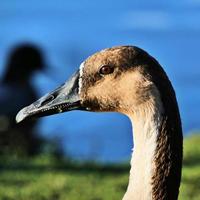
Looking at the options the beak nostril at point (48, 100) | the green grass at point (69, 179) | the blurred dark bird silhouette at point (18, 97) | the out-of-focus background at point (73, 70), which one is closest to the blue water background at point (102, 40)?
the out-of-focus background at point (73, 70)

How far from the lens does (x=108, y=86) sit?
5121mm

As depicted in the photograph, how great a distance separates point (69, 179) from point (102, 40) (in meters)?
8.21

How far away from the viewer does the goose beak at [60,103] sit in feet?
17.3

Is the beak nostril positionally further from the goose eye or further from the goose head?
the goose eye

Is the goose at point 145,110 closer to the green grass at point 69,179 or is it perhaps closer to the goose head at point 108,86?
the goose head at point 108,86

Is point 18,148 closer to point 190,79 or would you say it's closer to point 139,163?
point 190,79

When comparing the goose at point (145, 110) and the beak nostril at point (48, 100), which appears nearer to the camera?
the goose at point (145, 110)

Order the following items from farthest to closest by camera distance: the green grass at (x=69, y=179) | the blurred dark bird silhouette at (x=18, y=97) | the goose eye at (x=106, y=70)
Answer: the blurred dark bird silhouette at (x=18, y=97), the green grass at (x=69, y=179), the goose eye at (x=106, y=70)

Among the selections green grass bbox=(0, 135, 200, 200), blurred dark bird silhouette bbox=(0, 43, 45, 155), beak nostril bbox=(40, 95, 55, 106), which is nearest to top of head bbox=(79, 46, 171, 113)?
beak nostril bbox=(40, 95, 55, 106)

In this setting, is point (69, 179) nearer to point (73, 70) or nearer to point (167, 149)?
point (167, 149)

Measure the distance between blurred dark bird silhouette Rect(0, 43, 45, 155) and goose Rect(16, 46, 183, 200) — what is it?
491cm

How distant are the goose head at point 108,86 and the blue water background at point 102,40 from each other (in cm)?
559

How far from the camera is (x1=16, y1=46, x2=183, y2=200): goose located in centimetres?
482

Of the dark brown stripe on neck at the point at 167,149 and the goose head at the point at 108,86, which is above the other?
the goose head at the point at 108,86
